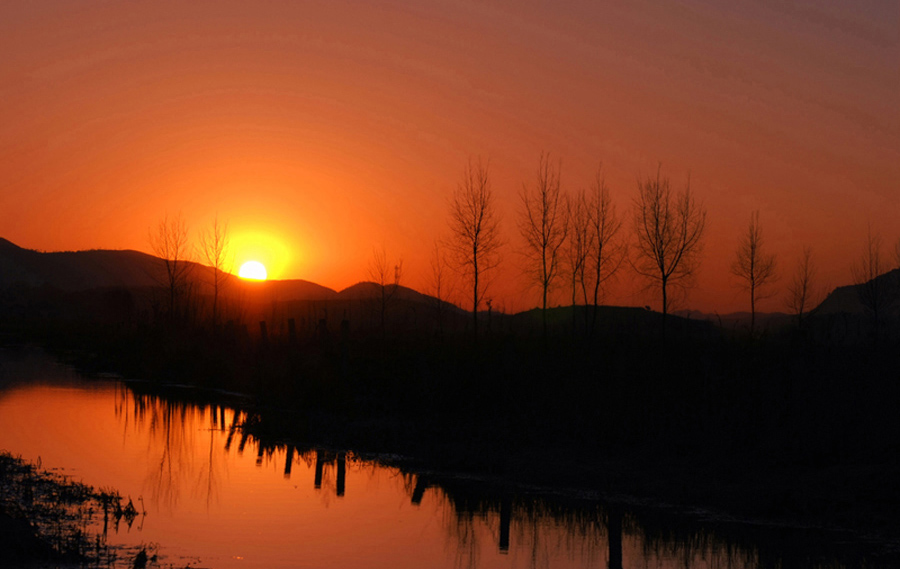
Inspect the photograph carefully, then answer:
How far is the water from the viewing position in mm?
10820

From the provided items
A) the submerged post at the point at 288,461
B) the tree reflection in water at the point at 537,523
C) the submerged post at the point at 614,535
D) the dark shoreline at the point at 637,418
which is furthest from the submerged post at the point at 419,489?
the submerged post at the point at 614,535

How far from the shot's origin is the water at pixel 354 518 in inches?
426

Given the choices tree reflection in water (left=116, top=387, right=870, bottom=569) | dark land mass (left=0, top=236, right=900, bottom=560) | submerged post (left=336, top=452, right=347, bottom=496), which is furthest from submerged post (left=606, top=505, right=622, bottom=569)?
submerged post (left=336, top=452, right=347, bottom=496)

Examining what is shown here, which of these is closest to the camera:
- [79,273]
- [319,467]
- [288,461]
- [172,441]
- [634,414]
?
[319,467]

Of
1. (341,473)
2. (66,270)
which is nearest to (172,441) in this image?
(341,473)

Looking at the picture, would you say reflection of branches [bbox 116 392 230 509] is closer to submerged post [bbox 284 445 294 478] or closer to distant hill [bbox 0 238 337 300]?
submerged post [bbox 284 445 294 478]

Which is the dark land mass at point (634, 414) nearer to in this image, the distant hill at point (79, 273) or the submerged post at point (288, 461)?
the submerged post at point (288, 461)

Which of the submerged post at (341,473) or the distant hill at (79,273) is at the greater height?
the distant hill at (79,273)

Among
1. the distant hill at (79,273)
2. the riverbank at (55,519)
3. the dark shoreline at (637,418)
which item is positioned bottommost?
the riverbank at (55,519)

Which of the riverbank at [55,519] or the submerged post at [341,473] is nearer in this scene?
the riverbank at [55,519]

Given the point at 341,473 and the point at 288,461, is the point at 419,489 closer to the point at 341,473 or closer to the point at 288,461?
the point at 341,473

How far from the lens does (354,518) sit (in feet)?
42.2

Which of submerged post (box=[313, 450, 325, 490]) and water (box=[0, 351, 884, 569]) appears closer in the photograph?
water (box=[0, 351, 884, 569])

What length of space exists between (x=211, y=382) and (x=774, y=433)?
23617mm
